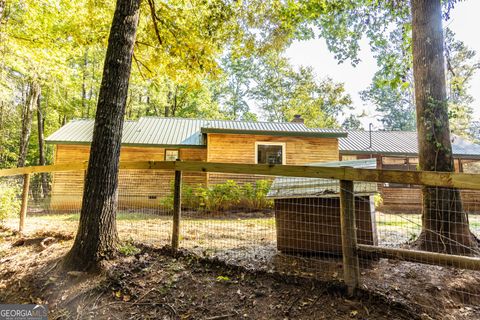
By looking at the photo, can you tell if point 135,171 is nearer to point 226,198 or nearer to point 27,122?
point 226,198

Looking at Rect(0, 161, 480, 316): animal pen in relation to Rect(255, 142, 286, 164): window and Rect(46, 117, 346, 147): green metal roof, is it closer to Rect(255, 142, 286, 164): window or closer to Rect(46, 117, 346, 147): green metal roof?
Rect(46, 117, 346, 147): green metal roof

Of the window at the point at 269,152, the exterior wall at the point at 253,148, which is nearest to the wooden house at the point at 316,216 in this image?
the exterior wall at the point at 253,148

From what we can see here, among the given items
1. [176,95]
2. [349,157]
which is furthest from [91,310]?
[176,95]

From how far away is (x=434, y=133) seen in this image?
3.74 m

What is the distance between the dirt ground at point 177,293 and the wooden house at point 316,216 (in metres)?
0.79

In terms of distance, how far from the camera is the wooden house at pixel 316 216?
10.8ft

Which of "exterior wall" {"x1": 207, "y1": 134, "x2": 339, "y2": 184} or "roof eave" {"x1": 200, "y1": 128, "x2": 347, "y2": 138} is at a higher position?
"roof eave" {"x1": 200, "y1": 128, "x2": 347, "y2": 138}

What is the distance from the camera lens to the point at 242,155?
36.9ft

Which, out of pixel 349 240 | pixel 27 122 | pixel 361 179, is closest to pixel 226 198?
pixel 349 240

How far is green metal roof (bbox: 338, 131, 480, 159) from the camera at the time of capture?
13.1 metres

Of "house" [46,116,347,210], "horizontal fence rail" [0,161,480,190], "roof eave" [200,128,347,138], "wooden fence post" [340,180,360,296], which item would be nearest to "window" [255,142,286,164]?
"house" [46,116,347,210]

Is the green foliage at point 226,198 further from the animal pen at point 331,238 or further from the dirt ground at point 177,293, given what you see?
the dirt ground at point 177,293

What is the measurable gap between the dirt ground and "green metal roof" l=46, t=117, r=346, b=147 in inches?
316

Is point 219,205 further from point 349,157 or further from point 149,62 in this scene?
point 349,157
